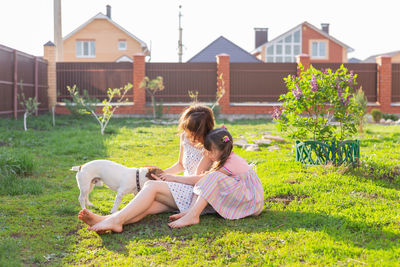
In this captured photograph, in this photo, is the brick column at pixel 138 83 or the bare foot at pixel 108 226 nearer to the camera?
the bare foot at pixel 108 226

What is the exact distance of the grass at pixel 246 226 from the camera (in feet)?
10.5

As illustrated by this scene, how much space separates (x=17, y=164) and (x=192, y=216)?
322cm

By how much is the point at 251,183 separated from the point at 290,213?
45 cm

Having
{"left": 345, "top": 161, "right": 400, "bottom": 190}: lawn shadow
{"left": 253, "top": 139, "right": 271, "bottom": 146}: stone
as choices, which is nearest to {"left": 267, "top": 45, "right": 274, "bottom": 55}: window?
{"left": 253, "top": 139, "right": 271, "bottom": 146}: stone

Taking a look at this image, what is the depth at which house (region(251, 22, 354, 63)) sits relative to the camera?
38.1 meters

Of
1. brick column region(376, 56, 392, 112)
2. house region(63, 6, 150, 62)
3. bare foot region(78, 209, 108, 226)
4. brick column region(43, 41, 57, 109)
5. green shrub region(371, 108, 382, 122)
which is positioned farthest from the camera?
house region(63, 6, 150, 62)

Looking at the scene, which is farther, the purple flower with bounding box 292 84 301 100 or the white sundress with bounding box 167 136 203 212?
the purple flower with bounding box 292 84 301 100

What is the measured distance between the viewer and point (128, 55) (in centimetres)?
3572

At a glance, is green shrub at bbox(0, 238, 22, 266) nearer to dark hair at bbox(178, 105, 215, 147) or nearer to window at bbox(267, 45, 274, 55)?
dark hair at bbox(178, 105, 215, 147)

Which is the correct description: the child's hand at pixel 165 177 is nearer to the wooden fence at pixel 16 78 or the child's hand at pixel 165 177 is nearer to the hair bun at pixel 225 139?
the hair bun at pixel 225 139

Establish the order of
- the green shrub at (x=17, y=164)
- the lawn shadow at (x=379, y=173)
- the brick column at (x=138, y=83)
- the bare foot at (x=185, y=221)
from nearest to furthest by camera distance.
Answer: the bare foot at (x=185, y=221) < the lawn shadow at (x=379, y=173) < the green shrub at (x=17, y=164) < the brick column at (x=138, y=83)

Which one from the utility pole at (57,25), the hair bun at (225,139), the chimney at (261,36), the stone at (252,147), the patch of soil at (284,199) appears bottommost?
the patch of soil at (284,199)

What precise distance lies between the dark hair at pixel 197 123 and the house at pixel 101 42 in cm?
3208

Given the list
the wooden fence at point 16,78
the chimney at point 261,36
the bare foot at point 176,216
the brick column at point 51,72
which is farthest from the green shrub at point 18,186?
the chimney at point 261,36
